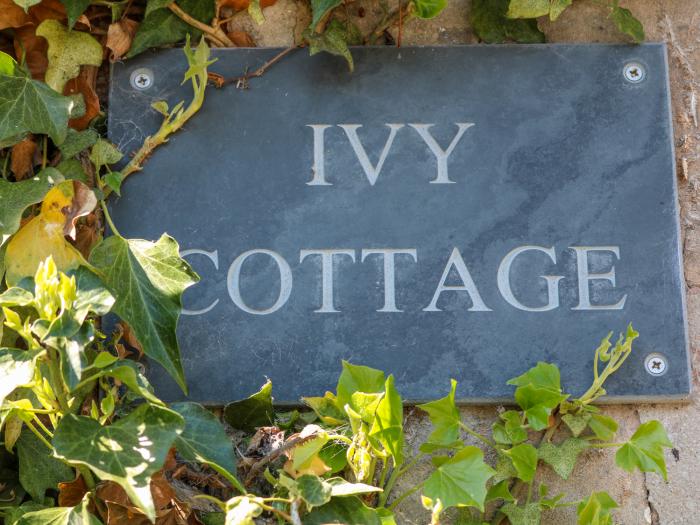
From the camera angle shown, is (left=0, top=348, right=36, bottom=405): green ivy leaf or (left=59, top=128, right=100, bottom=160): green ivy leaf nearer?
(left=0, top=348, right=36, bottom=405): green ivy leaf

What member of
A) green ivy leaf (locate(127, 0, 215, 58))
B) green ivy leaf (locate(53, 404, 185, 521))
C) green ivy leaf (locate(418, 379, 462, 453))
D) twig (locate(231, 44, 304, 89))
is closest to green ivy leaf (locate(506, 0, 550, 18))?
twig (locate(231, 44, 304, 89))

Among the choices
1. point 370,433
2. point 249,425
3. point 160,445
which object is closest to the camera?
point 160,445

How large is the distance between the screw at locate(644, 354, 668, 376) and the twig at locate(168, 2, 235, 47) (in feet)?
2.54

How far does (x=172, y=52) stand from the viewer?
5.50ft

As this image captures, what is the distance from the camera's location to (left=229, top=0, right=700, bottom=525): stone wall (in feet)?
4.98

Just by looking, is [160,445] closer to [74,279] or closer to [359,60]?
[74,279]

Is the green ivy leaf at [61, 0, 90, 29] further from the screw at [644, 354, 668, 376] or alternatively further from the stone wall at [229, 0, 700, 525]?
the screw at [644, 354, 668, 376]

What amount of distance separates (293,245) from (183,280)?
21cm

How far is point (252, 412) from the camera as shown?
1509mm

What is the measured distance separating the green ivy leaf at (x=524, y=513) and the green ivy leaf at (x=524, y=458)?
4cm

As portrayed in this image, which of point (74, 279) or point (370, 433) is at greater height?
point (74, 279)

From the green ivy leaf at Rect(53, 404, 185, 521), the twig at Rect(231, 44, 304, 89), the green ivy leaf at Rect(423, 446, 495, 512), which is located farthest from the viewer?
the twig at Rect(231, 44, 304, 89)

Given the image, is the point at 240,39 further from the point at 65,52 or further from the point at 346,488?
the point at 346,488

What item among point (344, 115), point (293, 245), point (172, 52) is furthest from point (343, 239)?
point (172, 52)
